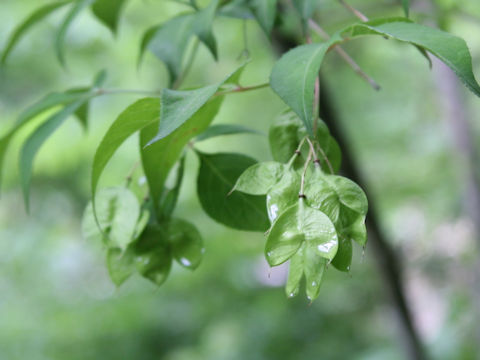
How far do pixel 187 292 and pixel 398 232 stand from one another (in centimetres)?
100

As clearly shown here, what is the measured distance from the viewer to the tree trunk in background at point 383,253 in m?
0.82

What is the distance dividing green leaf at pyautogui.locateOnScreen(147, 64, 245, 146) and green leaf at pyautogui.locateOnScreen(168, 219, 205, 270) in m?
0.16

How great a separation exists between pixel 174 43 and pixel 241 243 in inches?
61.3

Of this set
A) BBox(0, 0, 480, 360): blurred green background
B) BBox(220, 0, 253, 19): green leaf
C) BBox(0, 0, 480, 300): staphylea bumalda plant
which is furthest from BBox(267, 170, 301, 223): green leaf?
BBox(0, 0, 480, 360): blurred green background

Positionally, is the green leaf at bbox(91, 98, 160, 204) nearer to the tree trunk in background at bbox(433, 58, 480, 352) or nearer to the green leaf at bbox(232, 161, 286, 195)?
the green leaf at bbox(232, 161, 286, 195)

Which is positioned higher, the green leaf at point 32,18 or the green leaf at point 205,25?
the green leaf at point 205,25

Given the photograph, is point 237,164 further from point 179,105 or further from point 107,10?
point 107,10

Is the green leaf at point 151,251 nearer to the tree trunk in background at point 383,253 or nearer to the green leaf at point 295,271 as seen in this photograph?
the green leaf at point 295,271

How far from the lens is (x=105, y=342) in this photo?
2.30m

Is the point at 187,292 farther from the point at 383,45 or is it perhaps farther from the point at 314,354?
the point at 383,45

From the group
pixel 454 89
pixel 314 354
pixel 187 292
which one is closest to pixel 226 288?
pixel 187 292

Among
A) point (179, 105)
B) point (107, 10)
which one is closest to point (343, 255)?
point (179, 105)

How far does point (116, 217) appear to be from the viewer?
0.44 m

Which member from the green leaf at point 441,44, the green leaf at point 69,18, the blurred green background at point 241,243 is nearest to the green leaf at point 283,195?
the green leaf at point 441,44
